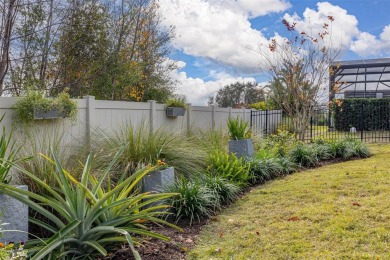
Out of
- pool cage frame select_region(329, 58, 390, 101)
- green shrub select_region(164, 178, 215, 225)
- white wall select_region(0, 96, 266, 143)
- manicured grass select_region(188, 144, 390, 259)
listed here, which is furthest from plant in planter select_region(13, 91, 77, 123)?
pool cage frame select_region(329, 58, 390, 101)

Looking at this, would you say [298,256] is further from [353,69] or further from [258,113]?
[353,69]

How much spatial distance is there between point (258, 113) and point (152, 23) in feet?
16.9

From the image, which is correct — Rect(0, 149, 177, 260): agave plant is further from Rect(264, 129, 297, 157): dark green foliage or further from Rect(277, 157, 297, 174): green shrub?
Rect(264, 129, 297, 157): dark green foliage

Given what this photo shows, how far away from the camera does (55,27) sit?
864cm

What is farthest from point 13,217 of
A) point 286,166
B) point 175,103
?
point 286,166

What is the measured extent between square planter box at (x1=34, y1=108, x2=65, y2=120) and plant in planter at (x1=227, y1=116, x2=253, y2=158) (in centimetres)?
364

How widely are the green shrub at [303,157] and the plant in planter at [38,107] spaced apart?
5164 millimetres

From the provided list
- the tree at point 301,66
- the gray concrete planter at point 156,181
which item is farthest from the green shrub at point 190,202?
the tree at point 301,66

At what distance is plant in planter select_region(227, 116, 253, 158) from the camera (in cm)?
730

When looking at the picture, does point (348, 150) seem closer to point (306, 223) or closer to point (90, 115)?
point (306, 223)

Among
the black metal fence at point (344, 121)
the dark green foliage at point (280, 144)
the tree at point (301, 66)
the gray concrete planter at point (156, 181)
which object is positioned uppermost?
the tree at point (301, 66)

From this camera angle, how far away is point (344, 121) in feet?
54.5

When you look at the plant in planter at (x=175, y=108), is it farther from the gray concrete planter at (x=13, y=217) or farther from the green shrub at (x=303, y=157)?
the gray concrete planter at (x=13, y=217)

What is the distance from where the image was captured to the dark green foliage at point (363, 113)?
15520 millimetres
